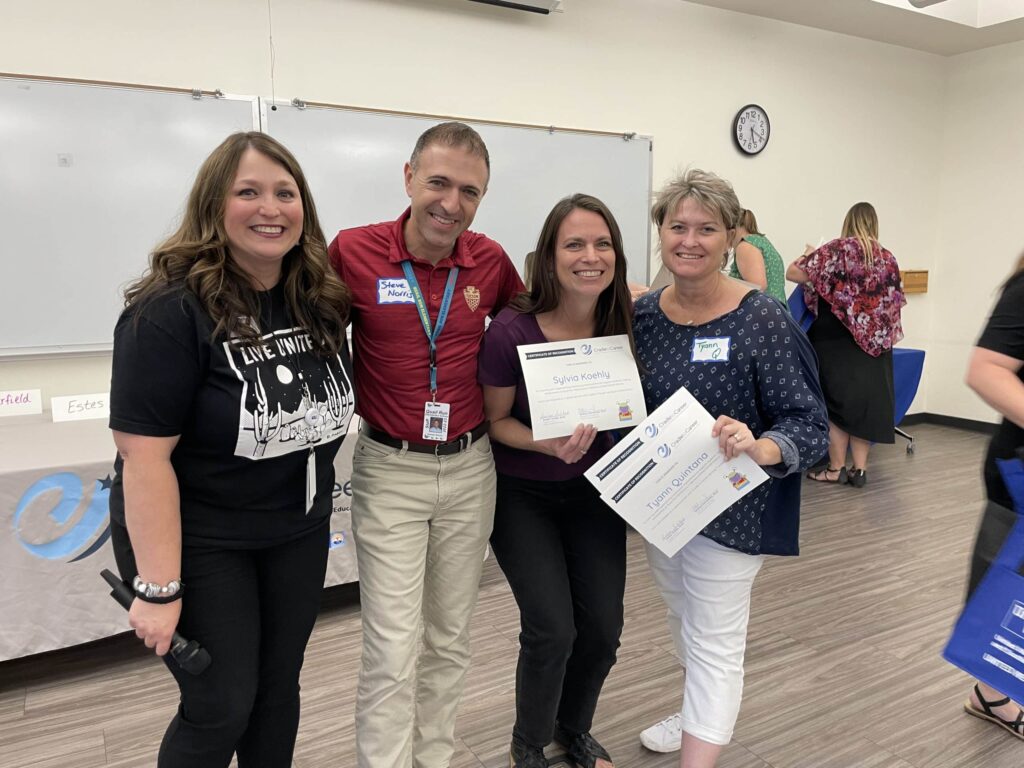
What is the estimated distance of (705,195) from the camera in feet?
5.22

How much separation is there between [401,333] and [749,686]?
1803 mm

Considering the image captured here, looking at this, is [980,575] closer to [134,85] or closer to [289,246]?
[289,246]

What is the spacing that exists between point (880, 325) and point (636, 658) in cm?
310

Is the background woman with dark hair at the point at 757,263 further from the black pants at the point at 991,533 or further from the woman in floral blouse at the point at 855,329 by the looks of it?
the black pants at the point at 991,533

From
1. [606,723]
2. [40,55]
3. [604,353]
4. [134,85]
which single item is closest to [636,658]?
[606,723]

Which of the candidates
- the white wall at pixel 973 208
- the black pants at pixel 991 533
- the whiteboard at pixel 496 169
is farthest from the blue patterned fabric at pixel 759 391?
the white wall at pixel 973 208

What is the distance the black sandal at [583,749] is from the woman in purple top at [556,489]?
183 mm

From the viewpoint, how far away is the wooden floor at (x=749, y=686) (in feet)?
6.84

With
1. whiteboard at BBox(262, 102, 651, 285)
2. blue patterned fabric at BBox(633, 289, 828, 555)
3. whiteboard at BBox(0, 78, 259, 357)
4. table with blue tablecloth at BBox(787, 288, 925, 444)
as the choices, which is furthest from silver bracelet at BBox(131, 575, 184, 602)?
table with blue tablecloth at BBox(787, 288, 925, 444)

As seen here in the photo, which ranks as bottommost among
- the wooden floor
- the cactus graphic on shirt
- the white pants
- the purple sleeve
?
the wooden floor

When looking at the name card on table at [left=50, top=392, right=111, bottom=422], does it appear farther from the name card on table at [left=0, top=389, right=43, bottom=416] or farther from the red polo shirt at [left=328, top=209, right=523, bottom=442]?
the red polo shirt at [left=328, top=209, right=523, bottom=442]

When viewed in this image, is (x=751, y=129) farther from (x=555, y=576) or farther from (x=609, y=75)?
(x=555, y=576)

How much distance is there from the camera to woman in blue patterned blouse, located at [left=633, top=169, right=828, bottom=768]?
5.10ft

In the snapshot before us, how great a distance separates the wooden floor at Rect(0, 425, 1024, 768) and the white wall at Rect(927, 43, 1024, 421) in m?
3.68
